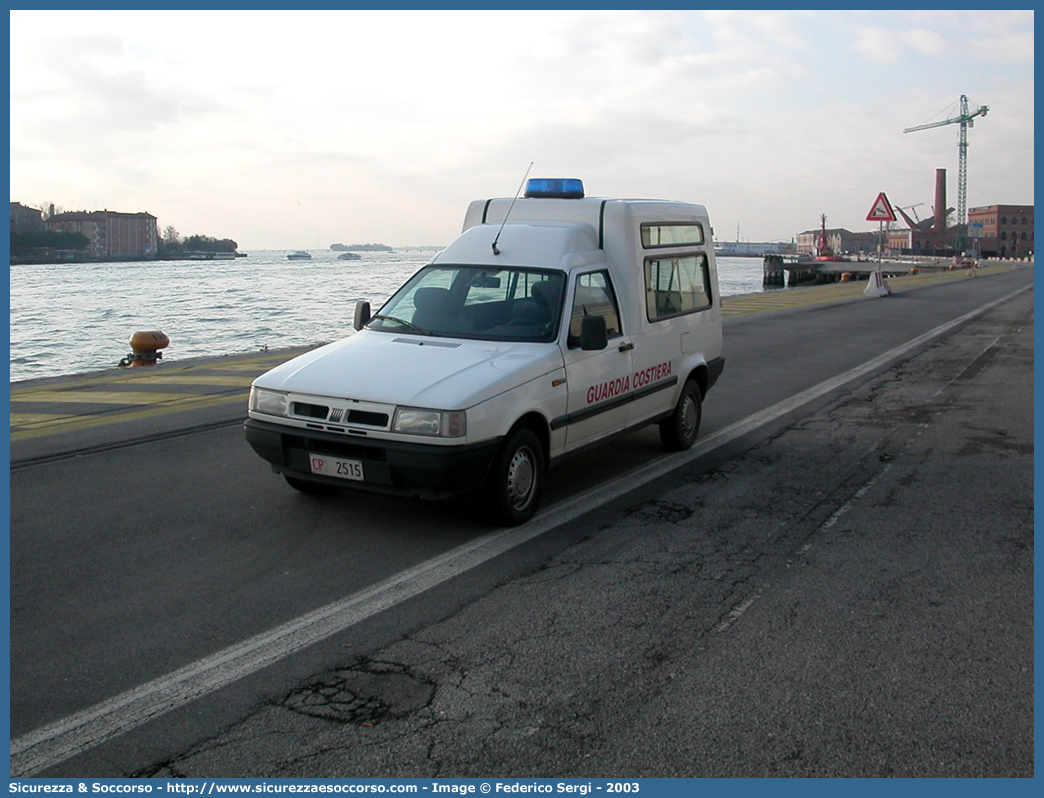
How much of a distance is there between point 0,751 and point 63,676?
1.94 feet

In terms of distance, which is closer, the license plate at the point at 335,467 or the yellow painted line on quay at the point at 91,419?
the license plate at the point at 335,467

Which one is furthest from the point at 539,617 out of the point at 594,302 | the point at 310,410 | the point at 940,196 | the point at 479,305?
the point at 940,196

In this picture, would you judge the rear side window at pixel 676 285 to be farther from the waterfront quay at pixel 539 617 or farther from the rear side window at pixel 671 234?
the waterfront quay at pixel 539 617

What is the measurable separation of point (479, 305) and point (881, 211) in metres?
29.3

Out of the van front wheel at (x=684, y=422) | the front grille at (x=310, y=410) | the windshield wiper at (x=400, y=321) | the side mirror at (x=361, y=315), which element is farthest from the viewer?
the van front wheel at (x=684, y=422)

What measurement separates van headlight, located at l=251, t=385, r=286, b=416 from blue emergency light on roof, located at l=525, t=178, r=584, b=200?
3.10 meters

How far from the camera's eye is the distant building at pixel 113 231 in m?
127

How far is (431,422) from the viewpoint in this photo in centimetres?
575

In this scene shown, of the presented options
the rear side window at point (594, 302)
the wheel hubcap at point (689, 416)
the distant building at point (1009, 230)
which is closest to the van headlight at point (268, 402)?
the rear side window at point (594, 302)

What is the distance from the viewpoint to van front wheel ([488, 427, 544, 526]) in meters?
6.11

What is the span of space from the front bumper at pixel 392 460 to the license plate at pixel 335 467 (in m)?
0.03

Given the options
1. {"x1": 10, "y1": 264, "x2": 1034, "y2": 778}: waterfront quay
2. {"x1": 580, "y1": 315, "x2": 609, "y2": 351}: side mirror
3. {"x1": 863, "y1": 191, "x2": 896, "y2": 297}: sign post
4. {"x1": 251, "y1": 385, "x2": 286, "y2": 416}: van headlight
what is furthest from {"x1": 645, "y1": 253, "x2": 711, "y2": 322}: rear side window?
{"x1": 863, "y1": 191, "x2": 896, "y2": 297}: sign post

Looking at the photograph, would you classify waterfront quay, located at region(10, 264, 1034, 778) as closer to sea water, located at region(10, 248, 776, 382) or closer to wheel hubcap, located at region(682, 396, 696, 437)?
wheel hubcap, located at region(682, 396, 696, 437)

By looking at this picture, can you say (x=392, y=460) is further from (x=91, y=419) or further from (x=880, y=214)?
(x=880, y=214)
